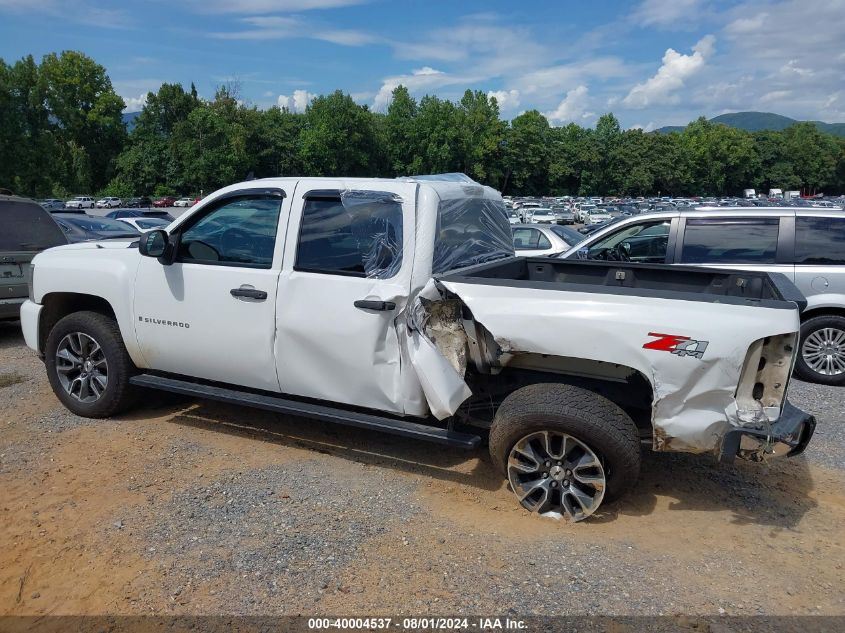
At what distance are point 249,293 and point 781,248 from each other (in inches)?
221

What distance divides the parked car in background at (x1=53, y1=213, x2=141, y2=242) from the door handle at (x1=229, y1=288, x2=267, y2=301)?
10.1 m

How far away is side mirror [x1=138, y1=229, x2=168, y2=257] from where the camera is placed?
4.77 metres

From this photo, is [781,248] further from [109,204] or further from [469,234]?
[109,204]

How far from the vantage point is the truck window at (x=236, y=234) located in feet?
15.0

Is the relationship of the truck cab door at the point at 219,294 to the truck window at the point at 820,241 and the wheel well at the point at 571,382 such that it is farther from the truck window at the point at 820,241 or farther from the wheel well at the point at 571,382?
the truck window at the point at 820,241

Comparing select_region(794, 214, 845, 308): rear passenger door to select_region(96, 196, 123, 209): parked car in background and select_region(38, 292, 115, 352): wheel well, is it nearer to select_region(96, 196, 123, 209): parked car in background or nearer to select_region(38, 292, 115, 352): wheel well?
select_region(38, 292, 115, 352): wheel well

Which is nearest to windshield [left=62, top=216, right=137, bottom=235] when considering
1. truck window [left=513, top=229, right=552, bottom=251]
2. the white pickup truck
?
truck window [left=513, top=229, right=552, bottom=251]

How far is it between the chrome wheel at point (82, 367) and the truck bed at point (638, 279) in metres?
3.11

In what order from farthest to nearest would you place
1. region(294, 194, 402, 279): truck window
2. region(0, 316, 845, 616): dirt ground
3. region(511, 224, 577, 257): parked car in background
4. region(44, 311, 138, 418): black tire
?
1. region(511, 224, 577, 257): parked car in background
2. region(44, 311, 138, 418): black tire
3. region(294, 194, 402, 279): truck window
4. region(0, 316, 845, 616): dirt ground

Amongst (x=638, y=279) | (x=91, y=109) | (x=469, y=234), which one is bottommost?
(x=638, y=279)

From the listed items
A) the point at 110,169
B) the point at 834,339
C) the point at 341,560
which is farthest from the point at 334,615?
the point at 110,169

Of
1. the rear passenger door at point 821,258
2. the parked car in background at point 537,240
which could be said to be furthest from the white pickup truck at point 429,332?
the parked car in background at point 537,240

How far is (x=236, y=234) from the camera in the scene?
15.4 ft

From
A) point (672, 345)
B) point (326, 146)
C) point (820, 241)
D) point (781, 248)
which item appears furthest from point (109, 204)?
point (672, 345)
